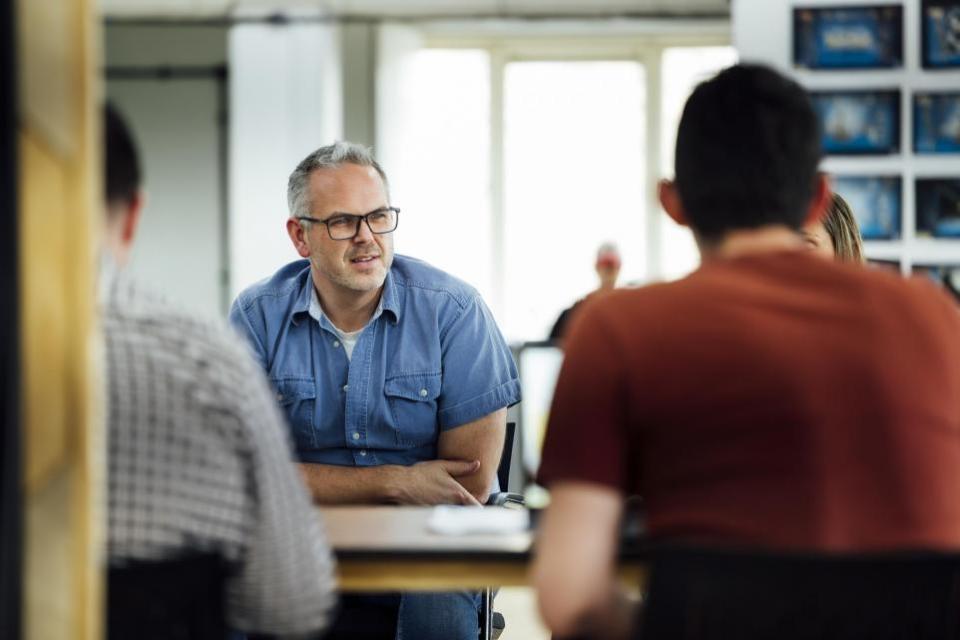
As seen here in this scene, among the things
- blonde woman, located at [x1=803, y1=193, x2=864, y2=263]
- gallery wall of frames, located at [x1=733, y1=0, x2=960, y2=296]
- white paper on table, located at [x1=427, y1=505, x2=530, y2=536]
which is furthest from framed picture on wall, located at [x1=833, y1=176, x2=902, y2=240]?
white paper on table, located at [x1=427, y1=505, x2=530, y2=536]

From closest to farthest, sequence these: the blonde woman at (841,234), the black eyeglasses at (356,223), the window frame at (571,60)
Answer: the blonde woman at (841,234)
the black eyeglasses at (356,223)
the window frame at (571,60)

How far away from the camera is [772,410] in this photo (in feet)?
4.14

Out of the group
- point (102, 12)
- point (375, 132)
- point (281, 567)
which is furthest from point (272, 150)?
point (281, 567)

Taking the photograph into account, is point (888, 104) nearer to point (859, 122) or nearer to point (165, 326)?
point (859, 122)

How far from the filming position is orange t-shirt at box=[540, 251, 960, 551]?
126 cm

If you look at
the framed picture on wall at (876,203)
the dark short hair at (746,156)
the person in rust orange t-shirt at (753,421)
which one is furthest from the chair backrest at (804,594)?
A: the framed picture on wall at (876,203)

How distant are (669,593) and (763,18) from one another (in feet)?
12.4

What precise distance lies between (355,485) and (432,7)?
15.7 feet

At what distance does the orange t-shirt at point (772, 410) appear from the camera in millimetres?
1265

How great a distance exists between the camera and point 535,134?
7434 millimetres

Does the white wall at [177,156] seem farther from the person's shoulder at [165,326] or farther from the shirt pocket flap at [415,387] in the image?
the person's shoulder at [165,326]

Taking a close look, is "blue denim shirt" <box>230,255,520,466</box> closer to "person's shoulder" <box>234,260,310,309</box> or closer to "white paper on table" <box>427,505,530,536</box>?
"person's shoulder" <box>234,260,310,309</box>

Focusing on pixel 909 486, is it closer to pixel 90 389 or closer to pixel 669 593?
pixel 669 593

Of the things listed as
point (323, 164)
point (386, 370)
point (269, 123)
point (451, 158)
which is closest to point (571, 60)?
point (451, 158)
